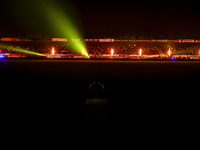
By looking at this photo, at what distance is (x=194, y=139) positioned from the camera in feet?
6.12

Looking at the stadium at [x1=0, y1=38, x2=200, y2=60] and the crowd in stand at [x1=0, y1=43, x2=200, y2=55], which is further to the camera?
the crowd in stand at [x1=0, y1=43, x2=200, y2=55]

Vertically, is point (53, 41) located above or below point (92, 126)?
above

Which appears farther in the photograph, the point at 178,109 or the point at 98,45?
the point at 98,45

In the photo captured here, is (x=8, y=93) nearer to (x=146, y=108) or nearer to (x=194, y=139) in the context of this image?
(x=146, y=108)

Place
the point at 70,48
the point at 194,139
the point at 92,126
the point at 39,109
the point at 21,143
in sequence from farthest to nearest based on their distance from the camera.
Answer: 1. the point at 70,48
2. the point at 39,109
3. the point at 92,126
4. the point at 194,139
5. the point at 21,143

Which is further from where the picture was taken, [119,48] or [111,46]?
[111,46]

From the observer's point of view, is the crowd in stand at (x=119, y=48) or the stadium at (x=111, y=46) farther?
the crowd in stand at (x=119, y=48)

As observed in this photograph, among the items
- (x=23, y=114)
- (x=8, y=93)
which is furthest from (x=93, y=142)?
(x=8, y=93)

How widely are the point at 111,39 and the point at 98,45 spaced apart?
2282mm

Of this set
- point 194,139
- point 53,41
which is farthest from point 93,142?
point 53,41

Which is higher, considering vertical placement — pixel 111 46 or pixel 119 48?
pixel 111 46

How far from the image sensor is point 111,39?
24906 millimetres

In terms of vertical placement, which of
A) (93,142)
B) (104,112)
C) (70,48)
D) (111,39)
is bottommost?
(93,142)

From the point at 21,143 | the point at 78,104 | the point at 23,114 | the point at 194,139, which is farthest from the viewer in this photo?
the point at 78,104
